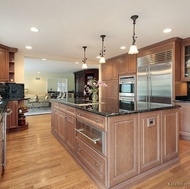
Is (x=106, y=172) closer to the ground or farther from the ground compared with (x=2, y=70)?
closer to the ground

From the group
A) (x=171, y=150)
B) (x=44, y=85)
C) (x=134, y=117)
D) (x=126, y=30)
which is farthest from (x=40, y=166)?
(x=44, y=85)

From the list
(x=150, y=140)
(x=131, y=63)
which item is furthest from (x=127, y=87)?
(x=150, y=140)

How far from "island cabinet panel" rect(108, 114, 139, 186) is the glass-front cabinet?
251 cm

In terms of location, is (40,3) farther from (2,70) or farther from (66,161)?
(2,70)

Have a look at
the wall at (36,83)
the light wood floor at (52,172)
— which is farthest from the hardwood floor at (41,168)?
the wall at (36,83)

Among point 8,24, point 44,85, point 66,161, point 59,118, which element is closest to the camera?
point 66,161

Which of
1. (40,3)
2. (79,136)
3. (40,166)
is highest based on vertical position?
(40,3)

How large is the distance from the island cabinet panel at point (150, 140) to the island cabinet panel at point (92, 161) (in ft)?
1.71

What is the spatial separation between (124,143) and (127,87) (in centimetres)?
322

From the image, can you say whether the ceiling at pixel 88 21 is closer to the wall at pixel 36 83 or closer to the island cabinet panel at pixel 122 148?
the island cabinet panel at pixel 122 148

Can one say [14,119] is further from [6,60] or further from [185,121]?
[185,121]

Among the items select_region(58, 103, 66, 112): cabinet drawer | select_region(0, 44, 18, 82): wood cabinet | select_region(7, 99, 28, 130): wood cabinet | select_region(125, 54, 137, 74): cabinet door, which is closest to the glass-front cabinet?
select_region(125, 54, 137, 74): cabinet door

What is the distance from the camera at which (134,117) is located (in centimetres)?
168

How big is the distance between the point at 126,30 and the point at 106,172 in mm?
2506
